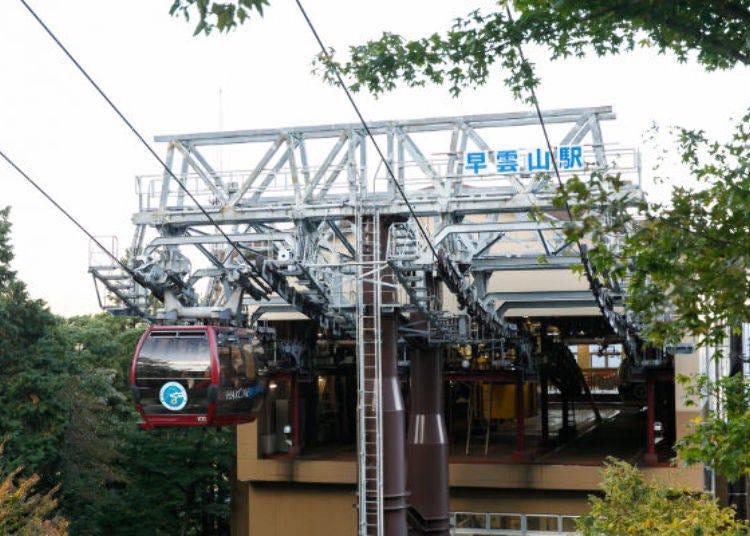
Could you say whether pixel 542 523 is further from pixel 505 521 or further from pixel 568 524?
pixel 505 521

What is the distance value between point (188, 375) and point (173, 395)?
1.89ft

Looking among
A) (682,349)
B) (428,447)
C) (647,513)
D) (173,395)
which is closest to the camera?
(647,513)

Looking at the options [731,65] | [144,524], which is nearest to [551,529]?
[144,524]

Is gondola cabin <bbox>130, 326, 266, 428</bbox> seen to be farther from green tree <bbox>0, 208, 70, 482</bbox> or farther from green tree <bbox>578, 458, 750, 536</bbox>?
green tree <bbox>0, 208, 70, 482</bbox>

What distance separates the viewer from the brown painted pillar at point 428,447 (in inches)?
1148

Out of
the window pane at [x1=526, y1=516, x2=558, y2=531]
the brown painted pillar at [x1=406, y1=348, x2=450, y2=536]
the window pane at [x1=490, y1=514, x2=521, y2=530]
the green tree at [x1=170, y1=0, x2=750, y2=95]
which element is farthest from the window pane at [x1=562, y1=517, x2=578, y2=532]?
the green tree at [x1=170, y1=0, x2=750, y2=95]

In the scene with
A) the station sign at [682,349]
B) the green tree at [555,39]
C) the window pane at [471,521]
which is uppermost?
the green tree at [555,39]

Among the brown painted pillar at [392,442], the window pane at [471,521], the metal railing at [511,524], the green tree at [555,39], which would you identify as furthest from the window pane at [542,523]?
the green tree at [555,39]

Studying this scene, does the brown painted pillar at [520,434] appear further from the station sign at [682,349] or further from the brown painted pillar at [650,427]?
the station sign at [682,349]

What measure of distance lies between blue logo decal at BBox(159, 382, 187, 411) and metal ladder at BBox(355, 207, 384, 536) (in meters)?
3.56

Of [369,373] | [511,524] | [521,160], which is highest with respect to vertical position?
[521,160]

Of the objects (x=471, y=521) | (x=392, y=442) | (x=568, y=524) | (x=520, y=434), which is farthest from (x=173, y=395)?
(x=568, y=524)

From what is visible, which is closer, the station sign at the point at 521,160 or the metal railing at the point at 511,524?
the station sign at the point at 521,160

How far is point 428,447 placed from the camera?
97.3 ft
